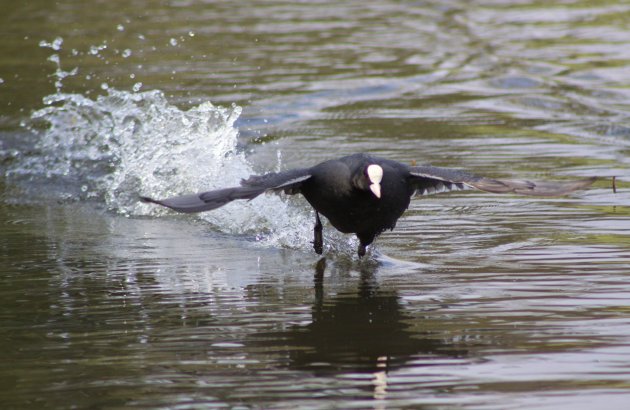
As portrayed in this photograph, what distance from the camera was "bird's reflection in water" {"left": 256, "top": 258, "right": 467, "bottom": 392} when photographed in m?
4.81

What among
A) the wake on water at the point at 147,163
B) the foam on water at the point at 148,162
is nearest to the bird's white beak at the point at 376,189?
the wake on water at the point at 147,163

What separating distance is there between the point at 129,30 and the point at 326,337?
11595 mm

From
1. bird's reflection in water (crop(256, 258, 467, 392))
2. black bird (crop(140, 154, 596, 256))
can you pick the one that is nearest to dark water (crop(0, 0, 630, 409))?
bird's reflection in water (crop(256, 258, 467, 392))

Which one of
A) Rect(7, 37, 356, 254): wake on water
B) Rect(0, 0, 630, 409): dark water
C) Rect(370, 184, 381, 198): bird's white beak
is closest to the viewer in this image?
Rect(0, 0, 630, 409): dark water

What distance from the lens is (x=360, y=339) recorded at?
520cm

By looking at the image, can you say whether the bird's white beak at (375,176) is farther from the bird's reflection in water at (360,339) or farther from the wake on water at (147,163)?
the wake on water at (147,163)

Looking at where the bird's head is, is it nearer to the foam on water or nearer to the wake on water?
the wake on water

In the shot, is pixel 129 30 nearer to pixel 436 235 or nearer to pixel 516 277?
pixel 436 235

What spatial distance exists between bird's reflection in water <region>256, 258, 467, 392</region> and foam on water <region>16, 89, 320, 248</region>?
158 centimetres

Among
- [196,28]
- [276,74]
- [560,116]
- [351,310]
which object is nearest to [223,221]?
[351,310]

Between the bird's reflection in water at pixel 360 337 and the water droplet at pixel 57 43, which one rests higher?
the water droplet at pixel 57 43

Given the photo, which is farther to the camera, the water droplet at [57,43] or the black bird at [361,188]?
the water droplet at [57,43]

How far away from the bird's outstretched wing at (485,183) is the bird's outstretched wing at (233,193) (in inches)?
28.4

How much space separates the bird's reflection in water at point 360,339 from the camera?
4.81m
